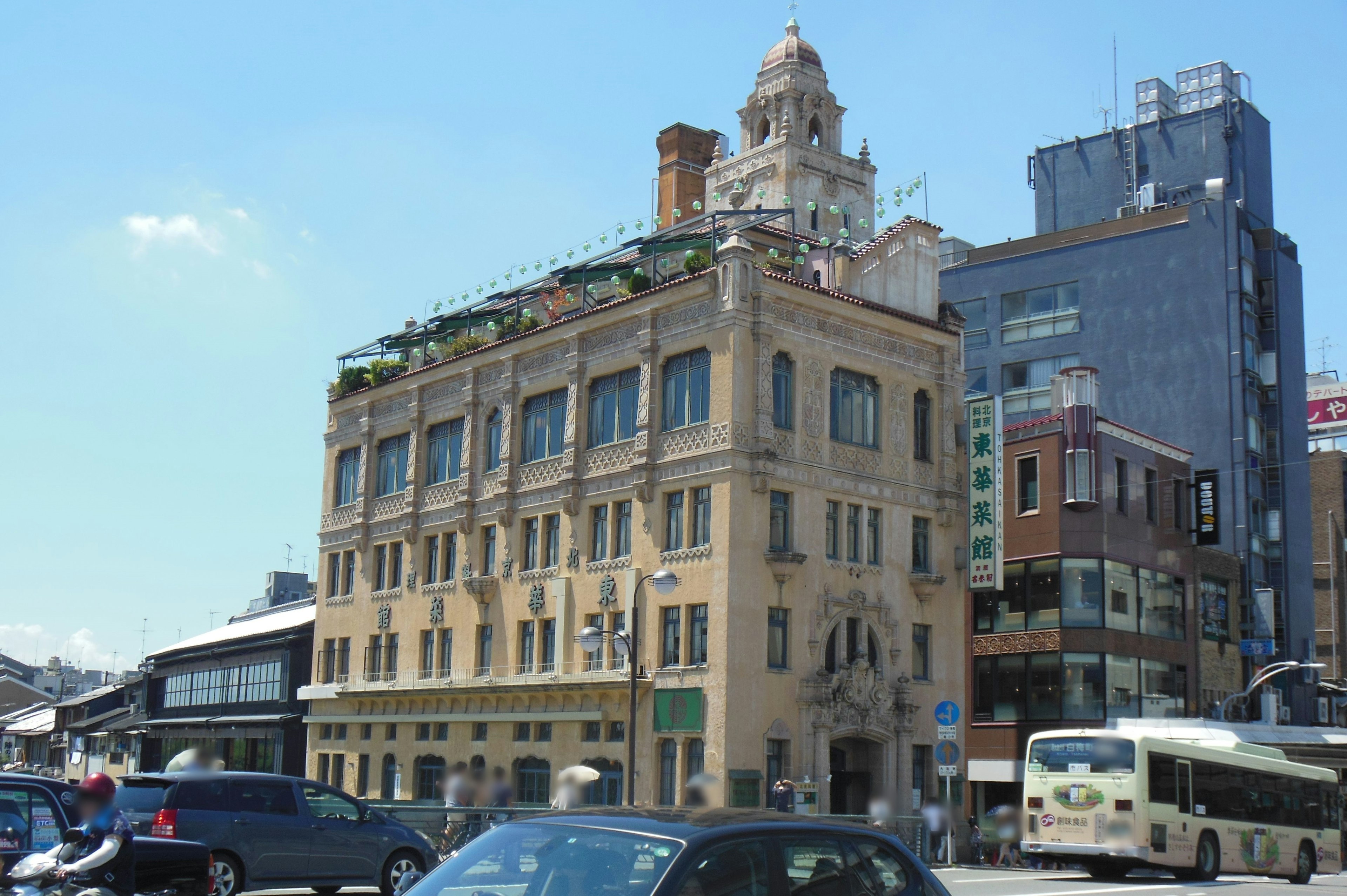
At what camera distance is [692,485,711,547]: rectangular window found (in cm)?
3700

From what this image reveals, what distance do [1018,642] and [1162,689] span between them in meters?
5.77

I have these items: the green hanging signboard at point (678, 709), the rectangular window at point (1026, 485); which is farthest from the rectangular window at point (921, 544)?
the green hanging signboard at point (678, 709)

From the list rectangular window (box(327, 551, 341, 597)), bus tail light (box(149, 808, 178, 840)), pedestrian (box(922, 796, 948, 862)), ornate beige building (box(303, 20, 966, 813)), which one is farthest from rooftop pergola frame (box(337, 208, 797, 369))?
bus tail light (box(149, 808, 178, 840))

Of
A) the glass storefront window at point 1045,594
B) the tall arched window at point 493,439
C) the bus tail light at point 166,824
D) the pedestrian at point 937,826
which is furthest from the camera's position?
the glass storefront window at point 1045,594

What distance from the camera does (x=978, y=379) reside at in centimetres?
6406

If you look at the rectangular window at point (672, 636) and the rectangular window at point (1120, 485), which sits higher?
the rectangular window at point (1120, 485)

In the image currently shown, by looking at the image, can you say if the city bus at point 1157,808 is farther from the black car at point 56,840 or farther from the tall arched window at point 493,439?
the tall arched window at point 493,439

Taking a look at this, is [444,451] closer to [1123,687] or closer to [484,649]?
[484,649]

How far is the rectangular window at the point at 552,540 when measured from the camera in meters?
41.4

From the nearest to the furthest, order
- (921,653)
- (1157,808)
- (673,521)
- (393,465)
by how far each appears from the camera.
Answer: (1157,808)
(673,521)
(921,653)
(393,465)

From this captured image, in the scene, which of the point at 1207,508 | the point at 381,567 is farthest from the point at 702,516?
the point at 1207,508

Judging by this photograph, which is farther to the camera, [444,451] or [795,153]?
[795,153]

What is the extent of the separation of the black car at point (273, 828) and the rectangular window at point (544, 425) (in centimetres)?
2320

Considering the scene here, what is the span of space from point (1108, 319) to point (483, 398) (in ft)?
98.3
